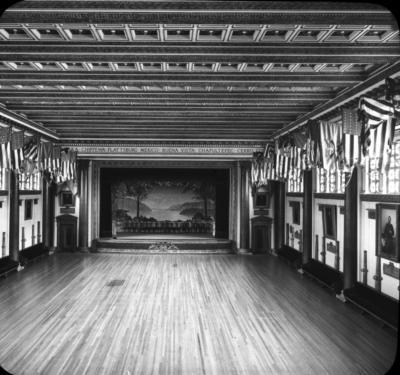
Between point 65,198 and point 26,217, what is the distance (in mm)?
3424

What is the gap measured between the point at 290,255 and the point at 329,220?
14.2 ft

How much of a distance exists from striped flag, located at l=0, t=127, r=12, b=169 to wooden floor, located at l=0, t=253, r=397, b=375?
4.01 metres

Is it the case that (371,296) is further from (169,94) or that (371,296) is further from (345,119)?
(169,94)

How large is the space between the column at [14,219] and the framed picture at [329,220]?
1208 centimetres

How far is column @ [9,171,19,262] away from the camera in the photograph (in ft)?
45.9

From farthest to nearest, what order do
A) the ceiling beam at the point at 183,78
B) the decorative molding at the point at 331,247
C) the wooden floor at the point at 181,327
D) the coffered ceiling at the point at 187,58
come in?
the decorative molding at the point at 331,247 → the ceiling beam at the point at 183,78 → the wooden floor at the point at 181,327 → the coffered ceiling at the point at 187,58

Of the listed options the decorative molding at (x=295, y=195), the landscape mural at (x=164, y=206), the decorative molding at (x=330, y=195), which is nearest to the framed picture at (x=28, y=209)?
the landscape mural at (x=164, y=206)

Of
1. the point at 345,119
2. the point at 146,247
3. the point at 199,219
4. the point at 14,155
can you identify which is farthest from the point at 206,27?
the point at 199,219

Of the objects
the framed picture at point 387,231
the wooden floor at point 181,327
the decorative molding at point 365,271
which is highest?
the framed picture at point 387,231

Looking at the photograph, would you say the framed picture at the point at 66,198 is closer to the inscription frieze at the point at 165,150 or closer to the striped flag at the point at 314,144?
the inscription frieze at the point at 165,150

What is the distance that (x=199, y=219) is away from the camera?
76.1 feet

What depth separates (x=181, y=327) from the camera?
805 centimetres

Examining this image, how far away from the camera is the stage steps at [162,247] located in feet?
62.3

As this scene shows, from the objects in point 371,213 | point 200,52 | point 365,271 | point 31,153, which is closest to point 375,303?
point 365,271
